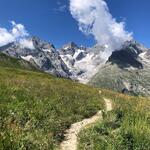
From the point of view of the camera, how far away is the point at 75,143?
17781mm

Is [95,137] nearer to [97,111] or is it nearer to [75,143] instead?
[75,143]

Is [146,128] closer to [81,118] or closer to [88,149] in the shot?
[88,149]

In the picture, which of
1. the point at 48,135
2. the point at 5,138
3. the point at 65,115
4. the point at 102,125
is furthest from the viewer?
the point at 65,115

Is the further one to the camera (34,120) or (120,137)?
(34,120)

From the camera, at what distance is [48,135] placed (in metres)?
16.7

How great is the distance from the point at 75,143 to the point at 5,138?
6871 mm

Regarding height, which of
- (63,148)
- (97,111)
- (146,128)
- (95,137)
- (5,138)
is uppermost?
(97,111)

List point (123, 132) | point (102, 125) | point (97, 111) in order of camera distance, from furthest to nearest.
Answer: point (97, 111) < point (102, 125) < point (123, 132)

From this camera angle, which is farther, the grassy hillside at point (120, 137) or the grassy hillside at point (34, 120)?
the grassy hillside at point (120, 137)

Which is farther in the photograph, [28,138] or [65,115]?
[65,115]

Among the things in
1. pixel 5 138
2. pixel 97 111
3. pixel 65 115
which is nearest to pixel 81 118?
pixel 65 115

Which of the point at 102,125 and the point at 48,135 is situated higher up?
the point at 102,125

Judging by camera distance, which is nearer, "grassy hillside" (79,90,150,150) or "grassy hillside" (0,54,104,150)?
"grassy hillside" (0,54,104,150)

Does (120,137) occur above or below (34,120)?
above
